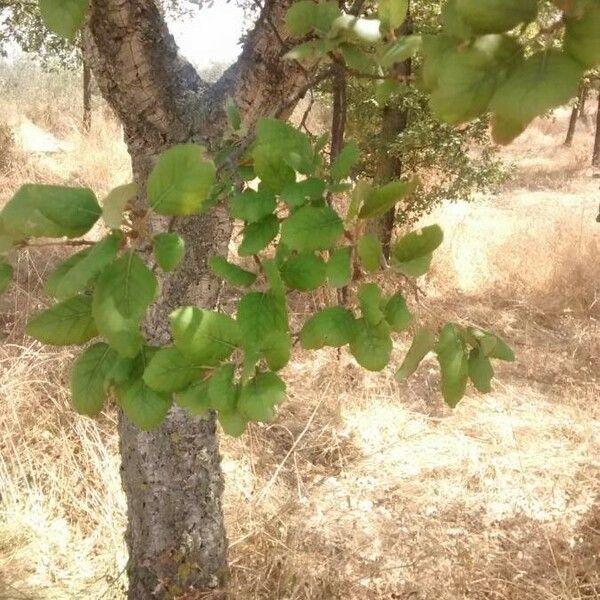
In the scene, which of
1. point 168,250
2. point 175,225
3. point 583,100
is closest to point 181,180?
point 168,250

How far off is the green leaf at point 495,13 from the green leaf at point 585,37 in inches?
0.8

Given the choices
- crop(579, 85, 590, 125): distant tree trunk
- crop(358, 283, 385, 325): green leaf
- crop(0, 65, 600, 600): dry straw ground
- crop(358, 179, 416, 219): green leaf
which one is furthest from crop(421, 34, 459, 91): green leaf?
crop(579, 85, 590, 125): distant tree trunk

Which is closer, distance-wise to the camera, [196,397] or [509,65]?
[509,65]

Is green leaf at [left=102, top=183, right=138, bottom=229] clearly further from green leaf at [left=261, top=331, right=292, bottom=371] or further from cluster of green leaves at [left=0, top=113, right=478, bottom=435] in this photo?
green leaf at [left=261, top=331, right=292, bottom=371]

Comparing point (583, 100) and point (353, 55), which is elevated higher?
point (583, 100)

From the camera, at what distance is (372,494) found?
9.37 ft

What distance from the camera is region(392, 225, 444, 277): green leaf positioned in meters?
0.60

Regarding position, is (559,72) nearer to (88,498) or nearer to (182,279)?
(182,279)

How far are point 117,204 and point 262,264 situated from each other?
158 millimetres

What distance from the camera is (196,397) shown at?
1.90 feet

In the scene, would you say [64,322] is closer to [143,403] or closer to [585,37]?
[143,403]

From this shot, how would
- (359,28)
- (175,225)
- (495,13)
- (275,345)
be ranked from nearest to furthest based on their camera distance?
(495,13) < (275,345) < (359,28) < (175,225)

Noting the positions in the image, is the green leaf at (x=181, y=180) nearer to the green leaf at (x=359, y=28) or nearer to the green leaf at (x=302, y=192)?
the green leaf at (x=302, y=192)

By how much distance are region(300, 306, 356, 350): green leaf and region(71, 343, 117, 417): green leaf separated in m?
0.18
